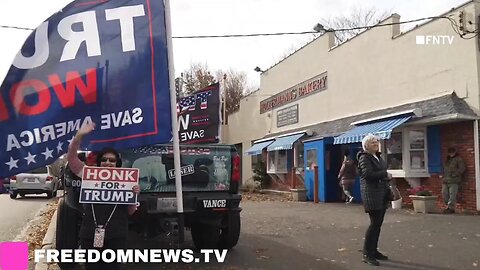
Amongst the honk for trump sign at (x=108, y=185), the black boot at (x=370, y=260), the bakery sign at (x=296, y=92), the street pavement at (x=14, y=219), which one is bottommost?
the street pavement at (x=14, y=219)

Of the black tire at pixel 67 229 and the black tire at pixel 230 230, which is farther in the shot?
the black tire at pixel 230 230

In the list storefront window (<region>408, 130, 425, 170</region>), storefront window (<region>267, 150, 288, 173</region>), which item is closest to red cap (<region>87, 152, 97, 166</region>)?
storefront window (<region>408, 130, 425, 170</region>)

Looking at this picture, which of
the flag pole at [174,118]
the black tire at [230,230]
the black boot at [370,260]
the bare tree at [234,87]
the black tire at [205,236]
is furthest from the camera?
the bare tree at [234,87]

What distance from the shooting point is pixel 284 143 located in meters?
20.6

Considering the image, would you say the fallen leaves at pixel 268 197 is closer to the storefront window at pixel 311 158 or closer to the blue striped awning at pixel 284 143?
the storefront window at pixel 311 158

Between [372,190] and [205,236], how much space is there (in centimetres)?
274

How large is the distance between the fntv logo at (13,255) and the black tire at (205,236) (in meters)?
4.10

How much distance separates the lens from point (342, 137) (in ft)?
50.7

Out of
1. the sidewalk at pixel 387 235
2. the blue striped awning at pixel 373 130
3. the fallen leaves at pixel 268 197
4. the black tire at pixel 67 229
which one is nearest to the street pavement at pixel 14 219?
→ the black tire at pixel 67 229

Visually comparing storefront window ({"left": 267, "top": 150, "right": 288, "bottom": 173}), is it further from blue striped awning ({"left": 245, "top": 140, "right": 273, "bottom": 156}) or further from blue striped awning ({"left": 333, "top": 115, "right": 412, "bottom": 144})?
blue striped awning ({"left": 333, "top": 115, "right": 412, "bottom": 144})

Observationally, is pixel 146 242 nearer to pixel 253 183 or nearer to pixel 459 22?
pixel 459 22

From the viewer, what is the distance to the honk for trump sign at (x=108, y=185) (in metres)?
4.66

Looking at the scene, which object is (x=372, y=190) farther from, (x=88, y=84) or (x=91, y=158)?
(x=88, y=84)

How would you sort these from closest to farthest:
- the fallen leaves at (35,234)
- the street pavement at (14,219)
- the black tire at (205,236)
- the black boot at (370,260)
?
1. the black boot at (370,260)
2. the black tire at (205,236)
3. the fallen leaves at (35,234)
4. the street pavement at (14,219)
